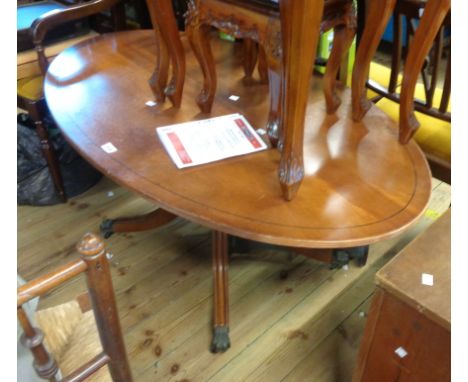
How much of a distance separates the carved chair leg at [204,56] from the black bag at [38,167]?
0.93 metres

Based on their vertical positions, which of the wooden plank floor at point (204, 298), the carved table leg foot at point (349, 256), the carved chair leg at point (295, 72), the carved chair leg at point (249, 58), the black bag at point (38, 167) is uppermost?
the carved chair leg at point (295, 72)

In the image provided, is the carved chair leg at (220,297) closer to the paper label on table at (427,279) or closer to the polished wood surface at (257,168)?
the polished wood surface at (257,168)

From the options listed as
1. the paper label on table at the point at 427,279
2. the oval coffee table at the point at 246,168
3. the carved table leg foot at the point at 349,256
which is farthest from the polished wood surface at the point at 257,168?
the carved table leg foot at the point at 349,256

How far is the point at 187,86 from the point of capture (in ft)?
4.93

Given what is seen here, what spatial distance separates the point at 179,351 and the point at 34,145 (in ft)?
3.87

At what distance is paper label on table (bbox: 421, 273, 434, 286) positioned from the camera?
841 mm

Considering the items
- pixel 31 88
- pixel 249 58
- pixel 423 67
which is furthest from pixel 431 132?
pixel 31 88

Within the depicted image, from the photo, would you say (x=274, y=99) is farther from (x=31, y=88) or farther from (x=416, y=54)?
(x=31, y=88)

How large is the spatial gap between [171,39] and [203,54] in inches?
4.3

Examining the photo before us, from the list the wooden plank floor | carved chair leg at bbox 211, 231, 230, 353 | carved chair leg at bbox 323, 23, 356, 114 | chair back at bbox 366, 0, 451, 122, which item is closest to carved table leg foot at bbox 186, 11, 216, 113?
carved chair leg at bbox 323, 23, 356, 114

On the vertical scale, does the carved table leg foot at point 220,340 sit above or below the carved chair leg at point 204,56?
below

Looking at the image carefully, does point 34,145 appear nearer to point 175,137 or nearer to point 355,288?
point 175,137

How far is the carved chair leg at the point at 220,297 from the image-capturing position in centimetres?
139

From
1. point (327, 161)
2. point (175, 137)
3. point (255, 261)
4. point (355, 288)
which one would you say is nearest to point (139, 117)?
point (175, 137)
